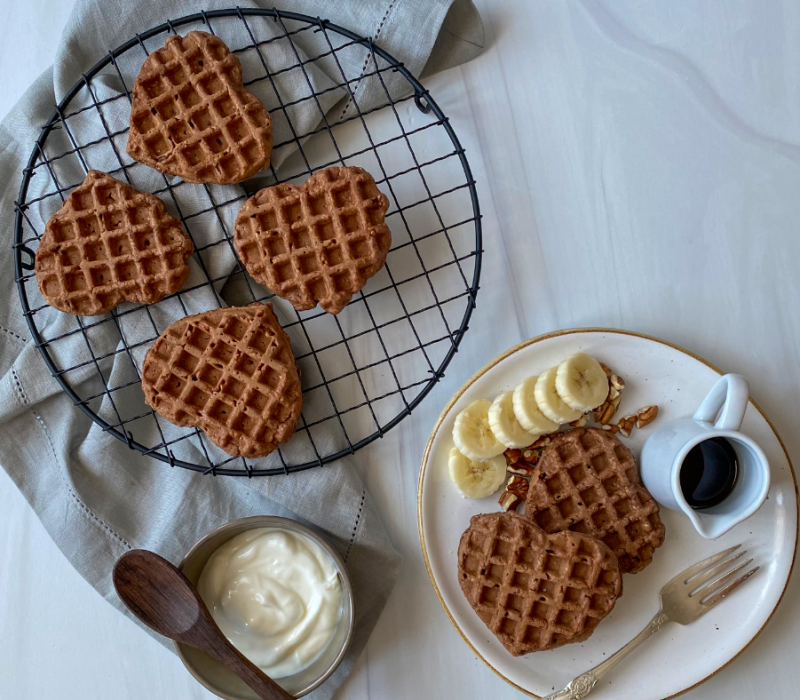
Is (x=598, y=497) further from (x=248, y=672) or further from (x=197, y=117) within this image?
(x=197, y=117)

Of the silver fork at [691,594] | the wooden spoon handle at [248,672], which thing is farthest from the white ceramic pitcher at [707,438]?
the wooden spoon handle at [248,672]

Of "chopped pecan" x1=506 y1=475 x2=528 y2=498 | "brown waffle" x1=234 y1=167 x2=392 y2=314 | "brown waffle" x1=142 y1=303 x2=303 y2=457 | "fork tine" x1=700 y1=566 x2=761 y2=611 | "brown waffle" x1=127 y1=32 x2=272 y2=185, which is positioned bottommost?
"fork tine" x1=700 y1=566 x2=761 y2=611

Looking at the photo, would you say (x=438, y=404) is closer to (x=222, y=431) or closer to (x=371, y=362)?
(x=371, y=362)

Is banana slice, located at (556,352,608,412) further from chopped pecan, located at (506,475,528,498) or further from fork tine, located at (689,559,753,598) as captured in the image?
fork tine, located at (689,559,753,598)

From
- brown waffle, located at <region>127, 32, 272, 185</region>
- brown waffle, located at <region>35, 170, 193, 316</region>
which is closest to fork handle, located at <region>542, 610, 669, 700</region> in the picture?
brown waffle, located at <region>35, 170, 193, 316</region>

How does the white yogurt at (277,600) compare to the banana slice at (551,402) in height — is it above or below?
below

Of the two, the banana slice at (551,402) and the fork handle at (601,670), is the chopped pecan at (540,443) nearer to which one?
the banana slice at (551,402)

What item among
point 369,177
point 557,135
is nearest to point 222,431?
point 369,177
